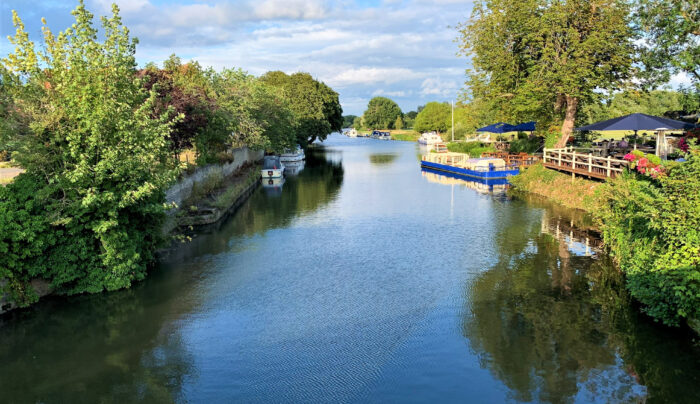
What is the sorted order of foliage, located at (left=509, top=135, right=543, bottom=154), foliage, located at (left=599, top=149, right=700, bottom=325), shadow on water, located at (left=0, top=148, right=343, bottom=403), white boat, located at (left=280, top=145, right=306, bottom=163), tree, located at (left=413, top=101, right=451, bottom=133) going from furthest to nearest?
1. tree, located at (left=413, top=101, right=451, bottom=133)
2. white boat, located at (left=280, top=145, right=306, bottom=163)
3. foliage, located at (left=509, top=135, right=543, bottom=154)
4. foliage, located at (left=599, top=149, right=700, bottom=325)
5. shadow on water, located at (left=0, top=148, right=343, bottom=403)

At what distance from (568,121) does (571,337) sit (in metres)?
25.9

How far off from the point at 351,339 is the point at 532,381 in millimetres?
3813

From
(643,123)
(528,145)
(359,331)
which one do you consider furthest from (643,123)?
(528,145)

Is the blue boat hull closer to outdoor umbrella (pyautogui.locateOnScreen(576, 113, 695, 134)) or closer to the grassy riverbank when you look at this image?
outdoor umbrella (pyautogui.locateOnScreen(576, 113, 695, 134))

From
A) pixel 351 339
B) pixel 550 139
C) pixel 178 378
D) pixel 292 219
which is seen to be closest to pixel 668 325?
pixel 351 339

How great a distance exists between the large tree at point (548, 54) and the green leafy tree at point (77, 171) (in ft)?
82.4

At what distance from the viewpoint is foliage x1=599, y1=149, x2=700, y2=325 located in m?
10.6

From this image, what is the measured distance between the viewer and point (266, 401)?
9109 mm

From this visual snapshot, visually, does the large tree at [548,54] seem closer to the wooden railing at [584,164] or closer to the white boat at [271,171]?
the wooden railing at [584,164]

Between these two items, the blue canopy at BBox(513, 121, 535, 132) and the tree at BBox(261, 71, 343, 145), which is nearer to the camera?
the blue canopy at BBox(513, 121, 535, 132)

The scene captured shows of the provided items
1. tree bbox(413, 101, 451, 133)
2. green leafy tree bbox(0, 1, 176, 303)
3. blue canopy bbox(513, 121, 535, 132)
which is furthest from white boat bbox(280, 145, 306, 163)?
tree bbox(413, 101, 451, 133)

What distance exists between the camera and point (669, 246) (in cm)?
1125

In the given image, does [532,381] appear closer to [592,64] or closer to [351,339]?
[351,339]

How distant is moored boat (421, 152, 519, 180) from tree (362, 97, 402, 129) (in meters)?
120
